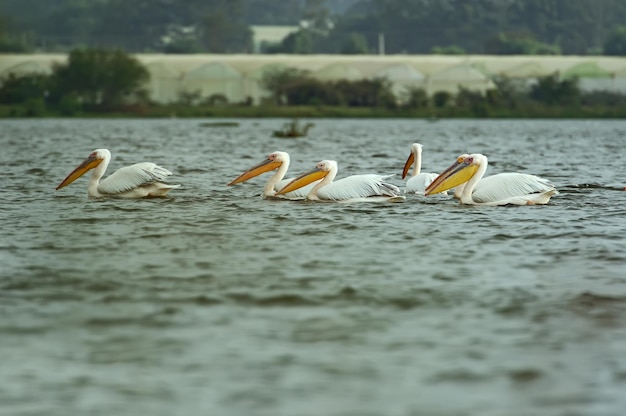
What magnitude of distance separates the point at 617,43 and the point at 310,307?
8912 centimetres

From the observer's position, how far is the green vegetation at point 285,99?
5744cm

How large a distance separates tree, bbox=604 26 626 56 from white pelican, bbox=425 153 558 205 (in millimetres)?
82984

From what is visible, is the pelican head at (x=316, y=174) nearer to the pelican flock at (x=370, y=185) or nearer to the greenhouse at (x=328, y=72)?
the pelican flock at (x=370, y=185)

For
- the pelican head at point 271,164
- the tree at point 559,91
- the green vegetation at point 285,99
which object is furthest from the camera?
the tree at point 559,91

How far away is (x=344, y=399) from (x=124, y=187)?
8169mm

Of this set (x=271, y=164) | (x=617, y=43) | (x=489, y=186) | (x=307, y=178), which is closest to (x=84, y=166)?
(x=271, y=164)

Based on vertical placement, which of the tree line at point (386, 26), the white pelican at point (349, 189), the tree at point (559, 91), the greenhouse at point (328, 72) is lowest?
the tree at point (559, 91)

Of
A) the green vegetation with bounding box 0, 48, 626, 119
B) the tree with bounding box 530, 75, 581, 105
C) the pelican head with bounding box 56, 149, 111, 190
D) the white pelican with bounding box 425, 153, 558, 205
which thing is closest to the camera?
the white pelican with bounding box 425, 153, 558, 205

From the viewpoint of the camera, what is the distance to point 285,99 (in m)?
61.8

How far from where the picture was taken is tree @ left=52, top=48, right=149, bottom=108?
2306 inches

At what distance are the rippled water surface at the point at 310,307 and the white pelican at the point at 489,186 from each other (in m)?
0.19

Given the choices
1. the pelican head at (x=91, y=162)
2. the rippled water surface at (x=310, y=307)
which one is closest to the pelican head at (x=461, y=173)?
the rippled water surface at (x=310, y=307)

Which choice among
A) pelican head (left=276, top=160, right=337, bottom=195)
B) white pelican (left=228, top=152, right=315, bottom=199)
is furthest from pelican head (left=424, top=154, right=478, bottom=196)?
white pelican (left=228, top=152, right=315, bottom=199)

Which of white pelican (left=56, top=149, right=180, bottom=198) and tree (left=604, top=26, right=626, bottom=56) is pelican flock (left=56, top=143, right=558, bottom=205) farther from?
tree (left=604, top=26, right=626, bottom=56)
